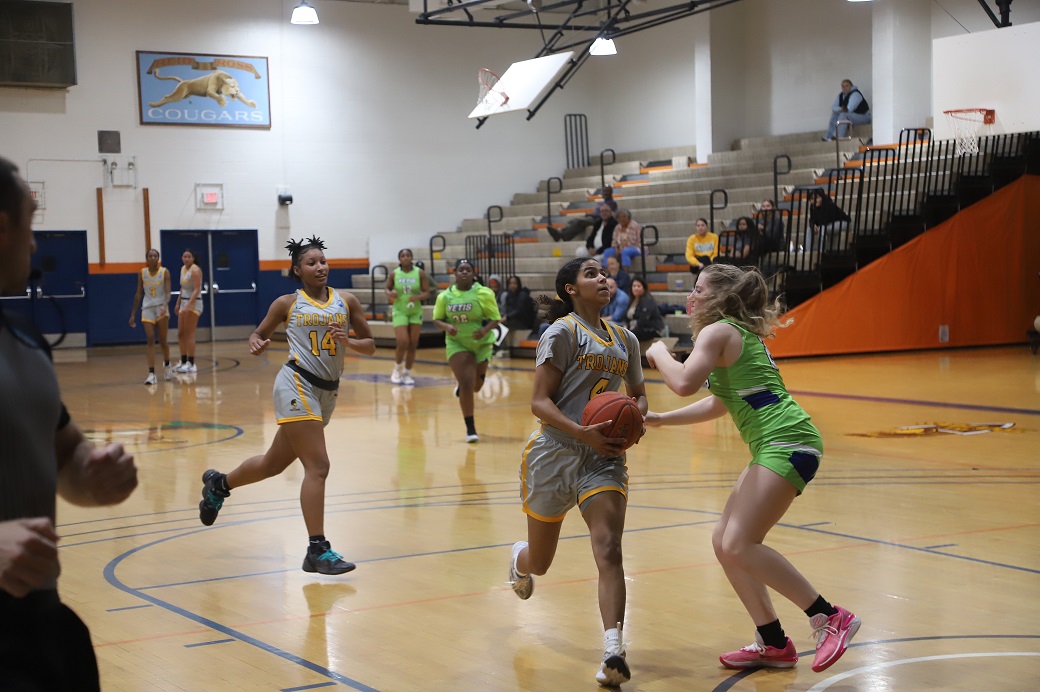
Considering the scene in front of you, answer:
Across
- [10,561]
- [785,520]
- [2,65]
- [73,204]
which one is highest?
[2,65]

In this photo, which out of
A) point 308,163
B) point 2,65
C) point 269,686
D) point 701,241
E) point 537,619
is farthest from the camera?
point 308,163

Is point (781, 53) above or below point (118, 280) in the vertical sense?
above

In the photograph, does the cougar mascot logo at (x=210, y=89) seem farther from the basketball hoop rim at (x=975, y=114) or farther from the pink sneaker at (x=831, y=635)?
the pink sneaker at (x=831, y=635)

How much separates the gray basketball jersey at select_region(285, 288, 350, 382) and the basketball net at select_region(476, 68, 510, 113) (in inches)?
550

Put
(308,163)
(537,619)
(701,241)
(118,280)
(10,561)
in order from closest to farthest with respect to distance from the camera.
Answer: (10,561), (537,619), (701,241), (118,280), (308,163)

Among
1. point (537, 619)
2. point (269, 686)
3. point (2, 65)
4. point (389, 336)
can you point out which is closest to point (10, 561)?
point (269, 686)

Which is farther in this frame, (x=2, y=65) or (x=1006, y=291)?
(x=2, y=65)

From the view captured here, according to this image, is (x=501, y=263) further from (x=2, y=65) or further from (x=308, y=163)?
(x=2, y=65)

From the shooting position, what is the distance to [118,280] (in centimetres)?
2427

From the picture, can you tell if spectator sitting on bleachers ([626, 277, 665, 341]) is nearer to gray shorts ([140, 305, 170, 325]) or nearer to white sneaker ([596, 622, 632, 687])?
gray shorts ([140, 305, 170, 325])

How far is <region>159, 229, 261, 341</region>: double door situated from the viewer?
25.2m

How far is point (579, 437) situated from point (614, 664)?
0.85 m

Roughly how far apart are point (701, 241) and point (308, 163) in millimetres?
10872

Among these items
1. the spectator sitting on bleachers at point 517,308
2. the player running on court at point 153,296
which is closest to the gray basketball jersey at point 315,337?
the player running on court at point 153,296
